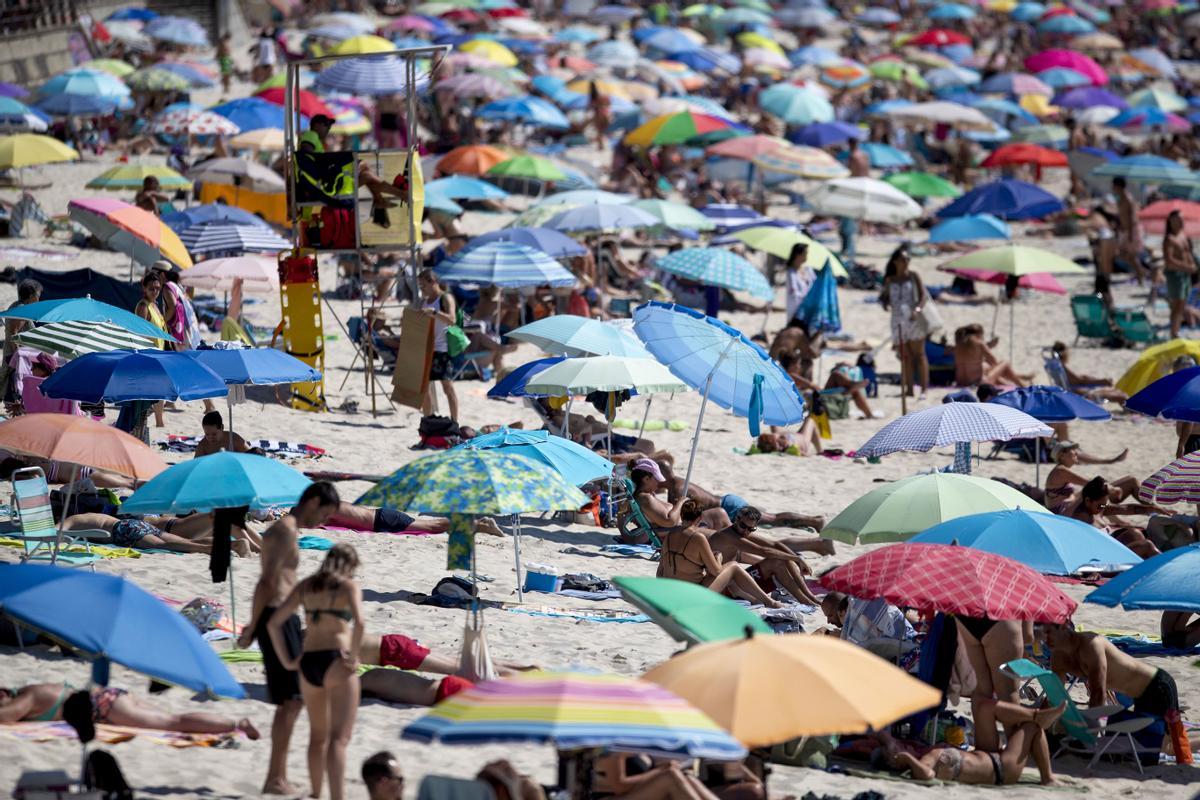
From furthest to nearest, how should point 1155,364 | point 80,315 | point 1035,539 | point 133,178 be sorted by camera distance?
point 133,178 < point 1155,364 < point 80,315 < point 1035,539

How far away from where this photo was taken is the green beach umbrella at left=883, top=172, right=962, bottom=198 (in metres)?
24.1

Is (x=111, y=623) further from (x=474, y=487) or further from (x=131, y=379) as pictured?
(x=131, y=379)

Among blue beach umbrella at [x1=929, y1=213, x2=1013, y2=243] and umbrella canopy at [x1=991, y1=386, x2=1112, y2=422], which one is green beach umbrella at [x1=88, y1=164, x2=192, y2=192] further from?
umbrella canopy at [x1=991, y1=386, x2=1112, y2=422]

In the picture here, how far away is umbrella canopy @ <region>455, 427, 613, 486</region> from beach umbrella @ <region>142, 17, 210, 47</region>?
77.2 ft

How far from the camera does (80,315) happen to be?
10.9 m

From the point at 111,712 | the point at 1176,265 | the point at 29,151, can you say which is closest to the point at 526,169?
the point at 29,151

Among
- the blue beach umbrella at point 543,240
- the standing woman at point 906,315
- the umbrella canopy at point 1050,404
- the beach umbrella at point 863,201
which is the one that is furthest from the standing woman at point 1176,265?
the umbrella canopy at point 1050,404

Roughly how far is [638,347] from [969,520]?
145 inches

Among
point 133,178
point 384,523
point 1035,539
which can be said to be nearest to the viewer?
point 1035,539

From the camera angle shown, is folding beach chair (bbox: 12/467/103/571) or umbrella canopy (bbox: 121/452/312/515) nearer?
umbrella canopy (bbox: 121/452/312/515)

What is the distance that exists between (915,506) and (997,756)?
7.12 feet

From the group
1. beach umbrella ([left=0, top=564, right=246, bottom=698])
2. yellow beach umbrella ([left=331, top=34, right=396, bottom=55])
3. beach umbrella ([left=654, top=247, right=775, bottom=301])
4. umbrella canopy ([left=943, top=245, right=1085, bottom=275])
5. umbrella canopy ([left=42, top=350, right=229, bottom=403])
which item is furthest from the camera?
yellow beach umbrella ([left=331, top=34, right=396, bottom=55])

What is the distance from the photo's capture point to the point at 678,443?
14.1 metres

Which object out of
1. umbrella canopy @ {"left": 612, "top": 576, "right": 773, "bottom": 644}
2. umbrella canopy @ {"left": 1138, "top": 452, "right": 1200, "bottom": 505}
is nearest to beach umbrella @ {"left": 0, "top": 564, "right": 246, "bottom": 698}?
umbrella canopy @ {"left": 612, "top": 576, "right": 773, "bottom": 644}
